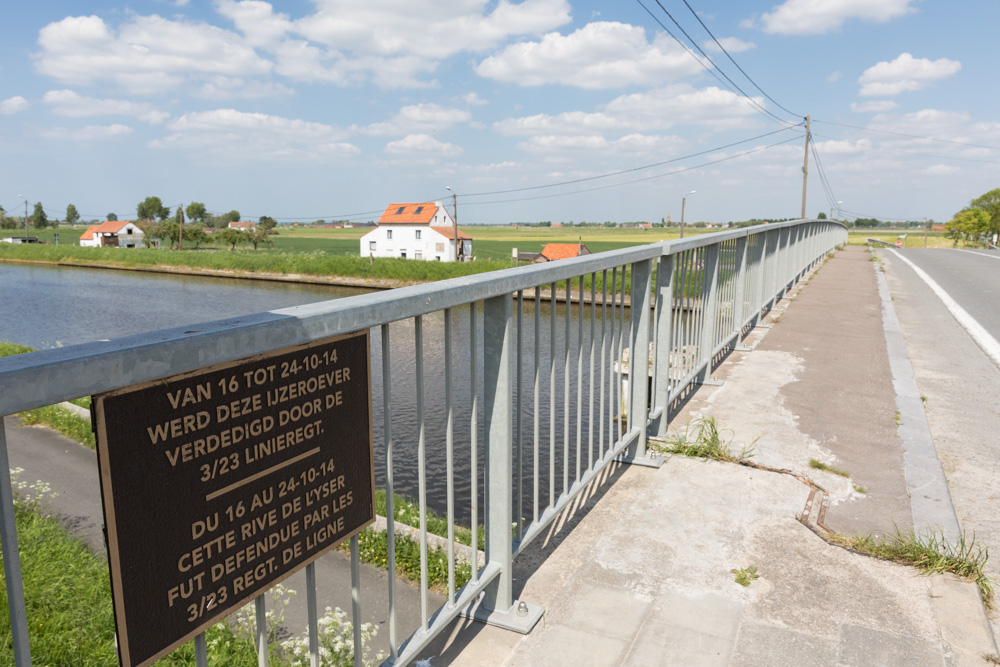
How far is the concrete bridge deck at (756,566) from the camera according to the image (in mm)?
2492

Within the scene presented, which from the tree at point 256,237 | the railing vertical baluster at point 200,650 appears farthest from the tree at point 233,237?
the railing vertical baluster at point 200,650

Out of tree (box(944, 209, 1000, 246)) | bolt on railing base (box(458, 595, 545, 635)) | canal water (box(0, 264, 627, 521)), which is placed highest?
tree (box(944, 209, 1000, 246))

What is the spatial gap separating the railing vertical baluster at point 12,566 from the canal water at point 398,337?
1426 millimetres

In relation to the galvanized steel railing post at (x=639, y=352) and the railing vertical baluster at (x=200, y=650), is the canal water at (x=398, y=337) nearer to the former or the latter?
the galvanized steel railing post at (x=639, y=352)

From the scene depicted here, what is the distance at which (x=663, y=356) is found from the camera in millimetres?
4574

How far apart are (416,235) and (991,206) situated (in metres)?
64.6

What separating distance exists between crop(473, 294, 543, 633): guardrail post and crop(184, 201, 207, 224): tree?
162 m

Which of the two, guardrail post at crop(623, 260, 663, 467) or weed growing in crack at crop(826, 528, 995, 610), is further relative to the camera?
guardrail post at crop(623, 260, 663, 467)

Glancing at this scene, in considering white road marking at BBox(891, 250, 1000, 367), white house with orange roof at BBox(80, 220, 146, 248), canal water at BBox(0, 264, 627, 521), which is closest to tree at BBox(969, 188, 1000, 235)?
canal water at BBox(0, 264, 627, 521)

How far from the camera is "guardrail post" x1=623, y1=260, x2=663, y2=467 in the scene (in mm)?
4008

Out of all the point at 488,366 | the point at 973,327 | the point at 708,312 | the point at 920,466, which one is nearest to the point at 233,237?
the point at 973,327

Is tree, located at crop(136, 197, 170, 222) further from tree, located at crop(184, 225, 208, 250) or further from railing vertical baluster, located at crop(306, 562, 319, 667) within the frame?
railing vertical baluster, located at crop(306, 562, 319, 667)

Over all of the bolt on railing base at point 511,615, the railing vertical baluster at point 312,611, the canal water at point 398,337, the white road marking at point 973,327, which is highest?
the railing vertical baluster at point 312,611

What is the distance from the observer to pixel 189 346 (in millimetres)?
1248
